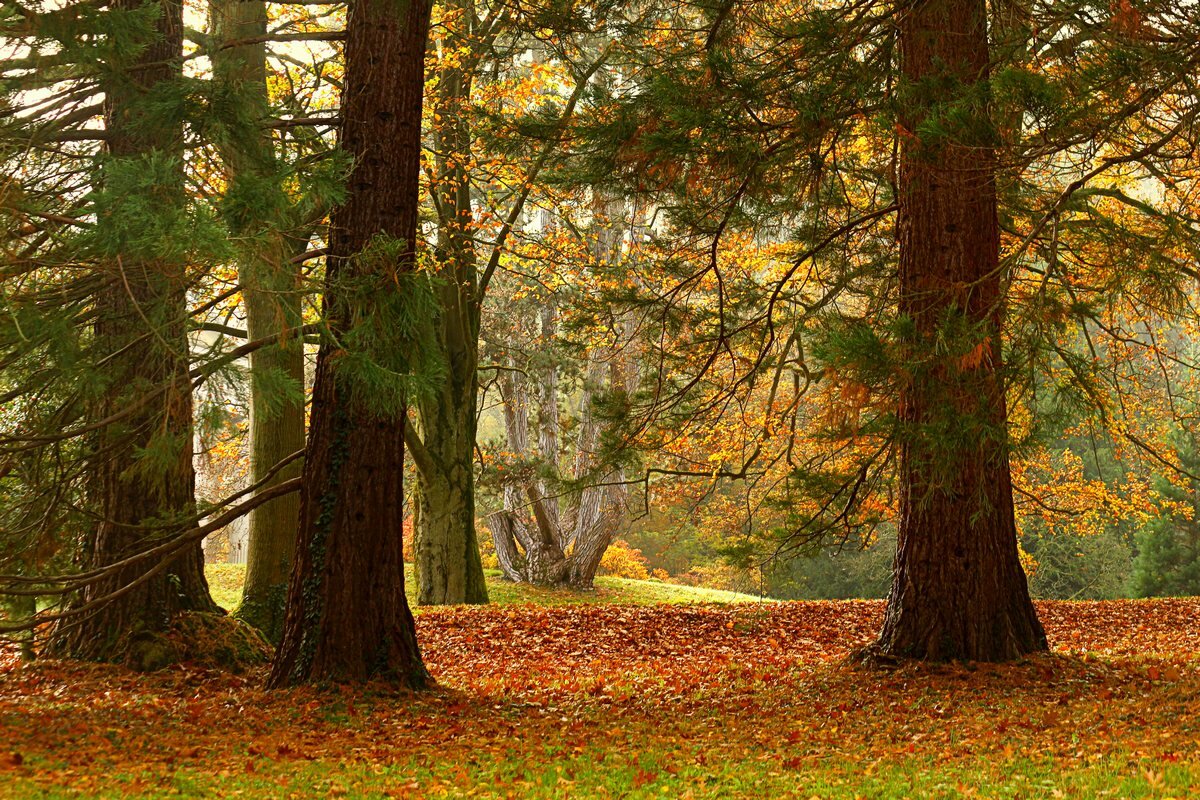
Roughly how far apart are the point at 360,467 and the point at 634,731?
7.48 ft

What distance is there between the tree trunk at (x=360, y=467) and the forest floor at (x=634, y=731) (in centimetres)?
29

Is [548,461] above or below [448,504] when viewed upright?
above

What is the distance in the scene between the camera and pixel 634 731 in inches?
228

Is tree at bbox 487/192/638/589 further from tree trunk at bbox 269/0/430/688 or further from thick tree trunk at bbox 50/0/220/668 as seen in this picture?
tree trunk at bbox 269/0/430/688

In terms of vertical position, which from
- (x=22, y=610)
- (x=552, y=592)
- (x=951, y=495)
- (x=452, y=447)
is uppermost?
(x=452, y=447)

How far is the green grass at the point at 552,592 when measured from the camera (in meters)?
16.5

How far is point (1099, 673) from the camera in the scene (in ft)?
22.2

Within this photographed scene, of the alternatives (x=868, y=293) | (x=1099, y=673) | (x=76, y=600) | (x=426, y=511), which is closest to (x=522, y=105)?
(x=426, y=511)

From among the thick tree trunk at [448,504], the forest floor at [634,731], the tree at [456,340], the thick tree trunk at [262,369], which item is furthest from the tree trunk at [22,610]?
the thick tree trunk at [448,504]

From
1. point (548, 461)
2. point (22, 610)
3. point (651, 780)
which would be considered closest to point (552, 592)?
point (548, 461)

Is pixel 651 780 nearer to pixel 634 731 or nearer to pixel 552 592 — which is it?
pixel 634 731

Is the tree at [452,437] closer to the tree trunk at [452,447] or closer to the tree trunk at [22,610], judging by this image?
the tree trunk at [452,447]

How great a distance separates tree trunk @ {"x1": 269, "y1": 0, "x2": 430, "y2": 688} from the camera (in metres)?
6.20

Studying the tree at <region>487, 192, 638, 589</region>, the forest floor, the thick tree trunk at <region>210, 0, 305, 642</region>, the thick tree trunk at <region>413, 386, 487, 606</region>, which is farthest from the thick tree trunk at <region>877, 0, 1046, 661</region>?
the tree at <region>487, 192, 638, 589</region>
